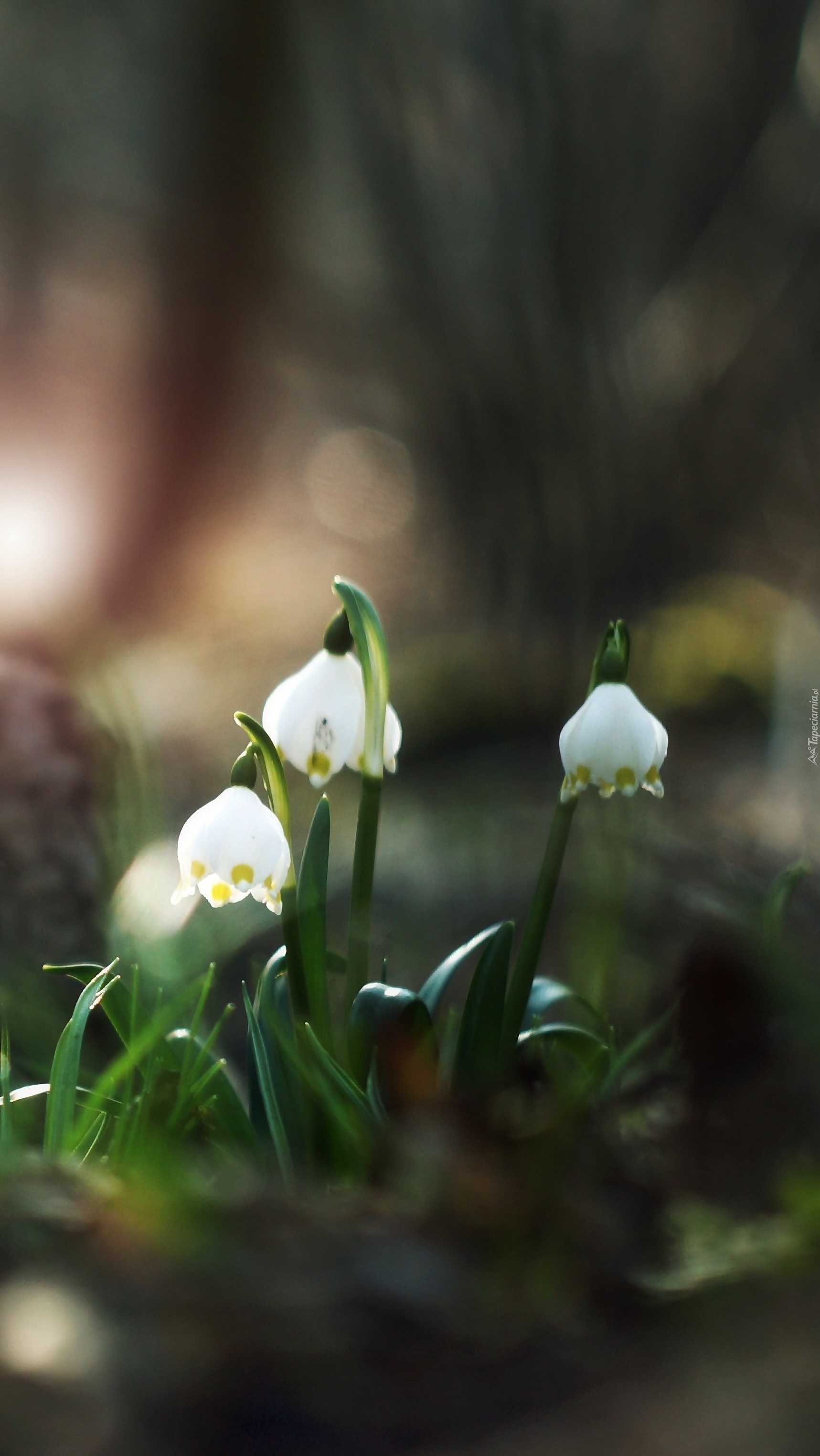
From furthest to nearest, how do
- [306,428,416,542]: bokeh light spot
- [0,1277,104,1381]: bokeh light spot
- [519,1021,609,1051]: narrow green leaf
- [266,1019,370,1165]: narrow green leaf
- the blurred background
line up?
[306,428,416,542]: bokeh light spot < the blurred background < [519,1021,609,1051]: narrow green leaf < [266,1019,370,1165]: narrow green leaf < [0,1277,104,1381]: bokeh light spot

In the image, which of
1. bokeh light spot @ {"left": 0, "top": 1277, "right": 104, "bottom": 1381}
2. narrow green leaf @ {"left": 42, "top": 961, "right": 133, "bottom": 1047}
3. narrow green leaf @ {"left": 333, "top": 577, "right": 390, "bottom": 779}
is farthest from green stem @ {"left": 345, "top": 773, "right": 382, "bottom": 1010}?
bokeh light spot @ {"left": 0, "top": 1277, "right": 104, "bottom": 1381}

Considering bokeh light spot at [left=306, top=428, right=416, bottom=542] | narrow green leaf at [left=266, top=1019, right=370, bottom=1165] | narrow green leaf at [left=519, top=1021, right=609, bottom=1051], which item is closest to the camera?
narrow green leaf at [left=266, top=1019, right=370, bottom=1165]

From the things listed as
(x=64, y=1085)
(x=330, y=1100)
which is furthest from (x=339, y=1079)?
(x=64, y=1085)

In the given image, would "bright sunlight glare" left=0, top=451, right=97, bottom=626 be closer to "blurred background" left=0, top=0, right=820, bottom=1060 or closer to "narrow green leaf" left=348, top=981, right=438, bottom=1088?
"blurred background" left=0, top=0, right=820, bottom=1060

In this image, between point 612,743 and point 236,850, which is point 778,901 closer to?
point 612,743

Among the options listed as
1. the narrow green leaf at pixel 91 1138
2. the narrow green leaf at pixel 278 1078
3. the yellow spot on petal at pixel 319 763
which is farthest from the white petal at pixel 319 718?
the narrow green leaf at pixel 91 1138

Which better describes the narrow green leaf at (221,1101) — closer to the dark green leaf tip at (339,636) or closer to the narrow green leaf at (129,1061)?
the narrow green leaf at (129,1061)
